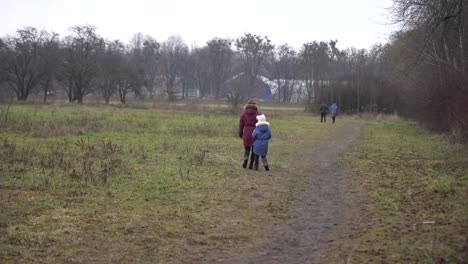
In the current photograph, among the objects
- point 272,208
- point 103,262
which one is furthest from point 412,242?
point 103,262

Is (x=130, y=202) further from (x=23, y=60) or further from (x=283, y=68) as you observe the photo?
(x=283, y=68)

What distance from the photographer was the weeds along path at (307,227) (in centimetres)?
575

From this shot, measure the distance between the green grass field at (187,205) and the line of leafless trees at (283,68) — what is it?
18.4 ft

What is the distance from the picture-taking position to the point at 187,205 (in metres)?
8.18

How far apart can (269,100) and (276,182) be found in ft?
275

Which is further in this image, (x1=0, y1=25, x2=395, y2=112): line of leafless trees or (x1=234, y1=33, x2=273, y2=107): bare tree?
(x1=234, y1=33, x2=273, y2=107): bare tree

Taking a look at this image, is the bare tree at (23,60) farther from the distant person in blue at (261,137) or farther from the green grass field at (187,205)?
the distant person in blue at (261,137)

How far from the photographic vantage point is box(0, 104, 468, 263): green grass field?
229 inches

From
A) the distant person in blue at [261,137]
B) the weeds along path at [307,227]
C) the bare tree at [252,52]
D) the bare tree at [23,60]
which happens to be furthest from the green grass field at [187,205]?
A: the bare tree at [252,52]

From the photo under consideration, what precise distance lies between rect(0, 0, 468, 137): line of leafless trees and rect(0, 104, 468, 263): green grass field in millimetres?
5610

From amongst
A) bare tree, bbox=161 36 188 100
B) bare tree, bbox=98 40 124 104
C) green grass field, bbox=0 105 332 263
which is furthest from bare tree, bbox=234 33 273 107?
green grass field, bbox=0 105 332 263

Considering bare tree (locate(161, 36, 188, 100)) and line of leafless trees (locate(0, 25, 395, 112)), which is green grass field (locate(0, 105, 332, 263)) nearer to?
line of leafless trees (locate(0, 25, 395, 112))

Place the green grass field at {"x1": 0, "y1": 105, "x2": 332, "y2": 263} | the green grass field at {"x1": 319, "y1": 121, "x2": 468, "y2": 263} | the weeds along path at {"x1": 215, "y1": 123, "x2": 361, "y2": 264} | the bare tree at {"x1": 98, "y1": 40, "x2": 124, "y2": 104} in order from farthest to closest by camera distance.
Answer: the bare tree at {"x1": 98, "y1": 40, "x2": 124, "y2": 104}, the green grass field at {"x1": 0, "y1": 105, "x2": 332, "y2": 263}, the weeds along path at {"x1": 215, "y1": 123, "x2": 361, "y2": 264}, the green grass field at {"x1": 319, "y1": 121, "x2": 468, "y2": 263}

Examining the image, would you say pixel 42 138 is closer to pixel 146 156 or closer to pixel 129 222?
pixel 146 156
